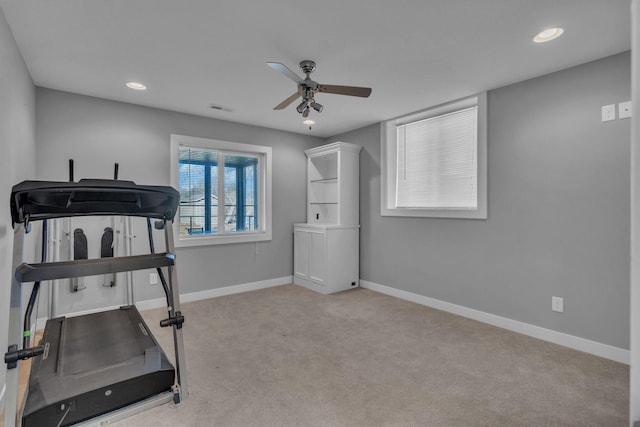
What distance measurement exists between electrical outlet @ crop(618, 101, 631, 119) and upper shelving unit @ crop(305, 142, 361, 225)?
9.59 ft

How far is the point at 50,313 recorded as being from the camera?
290 cm

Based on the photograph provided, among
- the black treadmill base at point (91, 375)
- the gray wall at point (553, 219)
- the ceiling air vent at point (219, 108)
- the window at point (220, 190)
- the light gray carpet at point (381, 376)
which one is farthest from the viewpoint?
the window at point (220, 190)

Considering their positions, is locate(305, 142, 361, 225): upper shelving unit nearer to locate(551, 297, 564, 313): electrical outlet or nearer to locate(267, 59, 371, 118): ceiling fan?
locate(267, 59, 371, 118): ceiling fan

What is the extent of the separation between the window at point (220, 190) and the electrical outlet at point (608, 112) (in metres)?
3.83

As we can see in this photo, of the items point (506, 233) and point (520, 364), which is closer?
point (520, 364)

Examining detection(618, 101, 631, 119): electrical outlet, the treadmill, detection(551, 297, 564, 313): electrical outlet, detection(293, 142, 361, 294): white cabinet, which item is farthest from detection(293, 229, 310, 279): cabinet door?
detection(618, 101, 631, 119): electrical outlet

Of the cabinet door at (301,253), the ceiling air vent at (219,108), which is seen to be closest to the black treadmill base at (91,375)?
the ceiling air vent at (219,108)

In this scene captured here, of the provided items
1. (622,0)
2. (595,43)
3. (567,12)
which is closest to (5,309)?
(567,12)

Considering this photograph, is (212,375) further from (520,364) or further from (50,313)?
(520,364)

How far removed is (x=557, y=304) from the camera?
289cm

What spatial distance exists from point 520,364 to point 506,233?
1269mm

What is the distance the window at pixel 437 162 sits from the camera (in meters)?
3.53

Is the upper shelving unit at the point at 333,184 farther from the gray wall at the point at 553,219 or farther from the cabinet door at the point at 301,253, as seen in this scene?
the gray wall at the point at 553,219

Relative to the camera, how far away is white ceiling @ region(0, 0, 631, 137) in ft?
6.55
